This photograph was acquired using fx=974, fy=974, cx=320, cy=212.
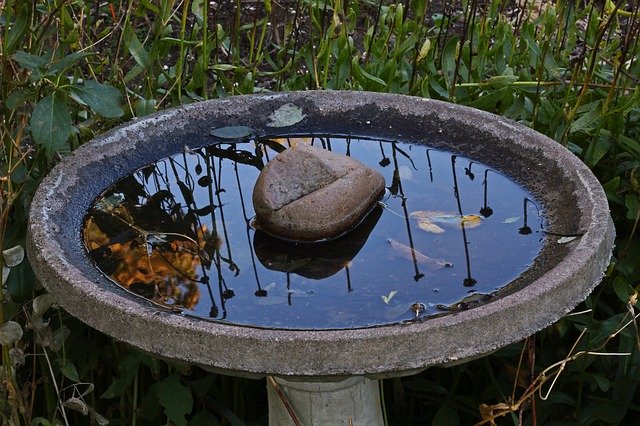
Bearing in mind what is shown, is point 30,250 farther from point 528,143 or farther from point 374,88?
point 374,88

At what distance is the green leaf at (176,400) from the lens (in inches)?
83.5

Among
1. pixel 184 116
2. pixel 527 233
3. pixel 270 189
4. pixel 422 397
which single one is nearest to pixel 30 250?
pixel 270 189

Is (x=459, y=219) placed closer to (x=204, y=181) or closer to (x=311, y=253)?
(x=311, y=253)

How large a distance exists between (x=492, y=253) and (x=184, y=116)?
77 cm

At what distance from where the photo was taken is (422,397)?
2.46 m

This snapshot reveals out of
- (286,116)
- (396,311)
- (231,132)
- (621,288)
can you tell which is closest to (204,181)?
(231,132)

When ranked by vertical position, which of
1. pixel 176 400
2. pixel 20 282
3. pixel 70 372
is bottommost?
pixel 176 400

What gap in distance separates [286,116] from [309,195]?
46cm

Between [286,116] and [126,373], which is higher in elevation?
[286,116]

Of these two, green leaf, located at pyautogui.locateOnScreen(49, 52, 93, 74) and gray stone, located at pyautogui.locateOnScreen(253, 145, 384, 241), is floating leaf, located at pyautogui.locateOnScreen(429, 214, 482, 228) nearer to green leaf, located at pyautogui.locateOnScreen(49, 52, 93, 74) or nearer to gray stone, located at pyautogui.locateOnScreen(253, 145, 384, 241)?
gray stone, located at pyautogui.locateOnScreen(253, 145, 384, 241)

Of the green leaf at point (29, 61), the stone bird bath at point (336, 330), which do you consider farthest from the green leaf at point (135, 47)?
the green leaf at point (29, 61)

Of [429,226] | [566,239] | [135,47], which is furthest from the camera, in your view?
[135,47]

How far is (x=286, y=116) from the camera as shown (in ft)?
7.06

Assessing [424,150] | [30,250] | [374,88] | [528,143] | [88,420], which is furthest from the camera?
[374,88]
